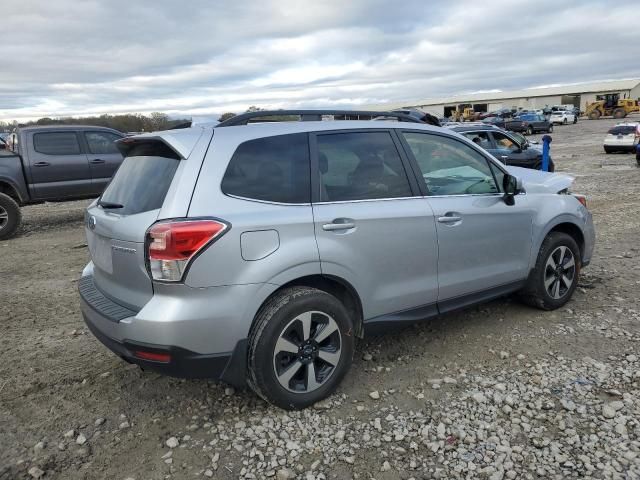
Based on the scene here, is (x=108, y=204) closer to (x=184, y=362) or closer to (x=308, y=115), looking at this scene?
(x=184, y=362)

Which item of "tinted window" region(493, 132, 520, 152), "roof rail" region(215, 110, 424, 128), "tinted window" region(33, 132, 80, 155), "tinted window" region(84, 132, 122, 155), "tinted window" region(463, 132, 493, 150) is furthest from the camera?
"tinted window" region(493, 132, 520, 152)

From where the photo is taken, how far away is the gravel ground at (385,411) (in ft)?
8.99

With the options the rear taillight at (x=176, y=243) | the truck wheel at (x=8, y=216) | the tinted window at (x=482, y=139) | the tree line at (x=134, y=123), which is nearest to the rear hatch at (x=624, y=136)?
the tinted window at (x=482, y=139)

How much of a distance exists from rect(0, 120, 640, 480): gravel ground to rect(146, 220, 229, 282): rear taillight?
1.02m

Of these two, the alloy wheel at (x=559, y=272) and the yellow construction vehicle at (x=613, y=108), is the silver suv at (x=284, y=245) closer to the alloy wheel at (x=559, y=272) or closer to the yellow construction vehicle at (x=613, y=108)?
the alloy wheel at (x=559, y=272)

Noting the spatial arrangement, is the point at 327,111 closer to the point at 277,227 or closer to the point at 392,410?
the point at 277,227

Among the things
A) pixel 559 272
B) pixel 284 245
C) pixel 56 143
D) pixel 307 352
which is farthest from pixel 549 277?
pixel 56 143

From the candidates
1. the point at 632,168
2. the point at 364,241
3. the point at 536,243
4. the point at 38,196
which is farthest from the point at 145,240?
the point at 632,168

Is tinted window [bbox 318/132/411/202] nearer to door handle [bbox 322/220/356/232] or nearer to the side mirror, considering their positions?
door handle [bbox 322/220/356/232]

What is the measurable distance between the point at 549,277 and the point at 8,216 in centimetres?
865

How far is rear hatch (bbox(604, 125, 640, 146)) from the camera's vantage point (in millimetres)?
19703

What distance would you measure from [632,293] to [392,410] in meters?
3.11

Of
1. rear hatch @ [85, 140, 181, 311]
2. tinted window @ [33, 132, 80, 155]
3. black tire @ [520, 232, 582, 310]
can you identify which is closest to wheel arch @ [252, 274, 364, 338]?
rear hatch @ [85, 140, 181, 311]

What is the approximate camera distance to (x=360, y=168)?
3.50m
